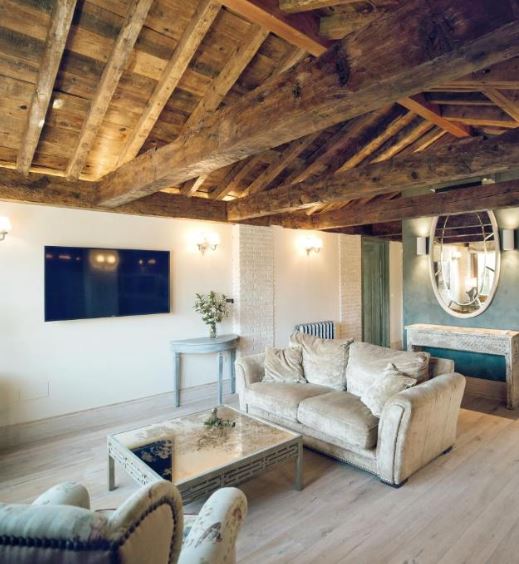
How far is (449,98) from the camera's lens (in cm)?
361

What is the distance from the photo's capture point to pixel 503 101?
319 cm

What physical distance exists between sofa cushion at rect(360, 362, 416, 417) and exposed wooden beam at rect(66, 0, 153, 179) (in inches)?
123

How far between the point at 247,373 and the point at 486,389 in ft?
10.7

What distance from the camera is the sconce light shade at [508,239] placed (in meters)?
4.68

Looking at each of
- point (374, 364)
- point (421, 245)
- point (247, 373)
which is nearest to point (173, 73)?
point (247, 373)

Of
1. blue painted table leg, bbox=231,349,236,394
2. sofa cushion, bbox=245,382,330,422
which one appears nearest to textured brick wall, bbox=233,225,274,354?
blue painted table leg, bbox=231,349,236,394

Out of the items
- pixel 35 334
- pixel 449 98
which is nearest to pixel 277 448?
pixel 35 334

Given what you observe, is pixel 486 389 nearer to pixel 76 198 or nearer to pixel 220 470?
pixel 220 470

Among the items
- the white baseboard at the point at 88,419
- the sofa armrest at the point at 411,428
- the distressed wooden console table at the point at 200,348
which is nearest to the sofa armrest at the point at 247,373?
the distressed wooden console table at the point at 200,348

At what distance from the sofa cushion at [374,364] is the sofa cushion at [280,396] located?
0.30m

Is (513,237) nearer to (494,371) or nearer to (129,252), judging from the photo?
(494,371)

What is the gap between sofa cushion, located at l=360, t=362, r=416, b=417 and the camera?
2984 mm

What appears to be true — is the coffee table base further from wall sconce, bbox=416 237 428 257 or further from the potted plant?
wall sconce, bbox=416 237 428 257

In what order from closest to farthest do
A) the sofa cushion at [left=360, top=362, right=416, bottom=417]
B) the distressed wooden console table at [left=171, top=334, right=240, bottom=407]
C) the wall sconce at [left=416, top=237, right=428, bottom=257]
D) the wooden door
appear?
the sofa cushion at [left=360, top=362, right=416, bottom=417], the distressed wooden console table at [left=171, top=334, right=240, bottom=407], the wall sconce at [left=416, top=237, right=428, bottom=257], the wooden door
